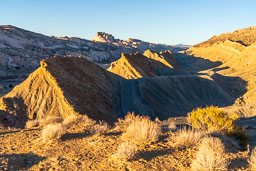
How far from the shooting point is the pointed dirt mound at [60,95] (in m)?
17.6

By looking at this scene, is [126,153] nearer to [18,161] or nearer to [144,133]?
[144,133]

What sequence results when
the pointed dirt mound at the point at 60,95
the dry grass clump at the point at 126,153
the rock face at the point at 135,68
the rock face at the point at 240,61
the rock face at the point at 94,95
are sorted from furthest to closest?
the rock face at the point at 135,68, the rock face at the point at 240,61, the rock face at the point at 94,95, the pointed dirt mound at the point at 60,95, the dry grass clump at the point at 126,153

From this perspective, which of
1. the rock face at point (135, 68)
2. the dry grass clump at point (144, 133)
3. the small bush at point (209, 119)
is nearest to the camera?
the dry grass clump at point (144, 133)

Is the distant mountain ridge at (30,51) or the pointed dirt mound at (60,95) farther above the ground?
the distant mountain ridge at (30,51)

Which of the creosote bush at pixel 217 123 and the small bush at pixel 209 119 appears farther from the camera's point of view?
the small bush at pixel 209 119

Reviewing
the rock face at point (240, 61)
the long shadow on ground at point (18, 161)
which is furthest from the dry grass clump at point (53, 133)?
the rock face at point (240, 61)

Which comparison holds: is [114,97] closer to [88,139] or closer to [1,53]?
[88,139]

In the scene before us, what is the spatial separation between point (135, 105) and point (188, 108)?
28.9ft

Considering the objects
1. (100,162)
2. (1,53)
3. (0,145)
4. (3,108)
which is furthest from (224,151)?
(1,53)

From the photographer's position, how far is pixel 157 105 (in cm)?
2614

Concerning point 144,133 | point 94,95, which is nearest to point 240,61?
point 94,95

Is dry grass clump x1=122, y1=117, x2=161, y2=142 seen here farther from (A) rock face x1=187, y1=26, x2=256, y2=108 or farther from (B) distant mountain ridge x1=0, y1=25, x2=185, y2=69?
(B) distant mountain ridge x1=0, y1=25, x2=185, y2=69

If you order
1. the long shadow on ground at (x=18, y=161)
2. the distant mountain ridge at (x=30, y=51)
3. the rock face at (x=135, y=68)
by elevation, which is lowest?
the long shadow on ground at (x=18, y=161)

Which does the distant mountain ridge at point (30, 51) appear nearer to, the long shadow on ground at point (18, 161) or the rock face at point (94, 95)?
the rock face at point (94, 95)
